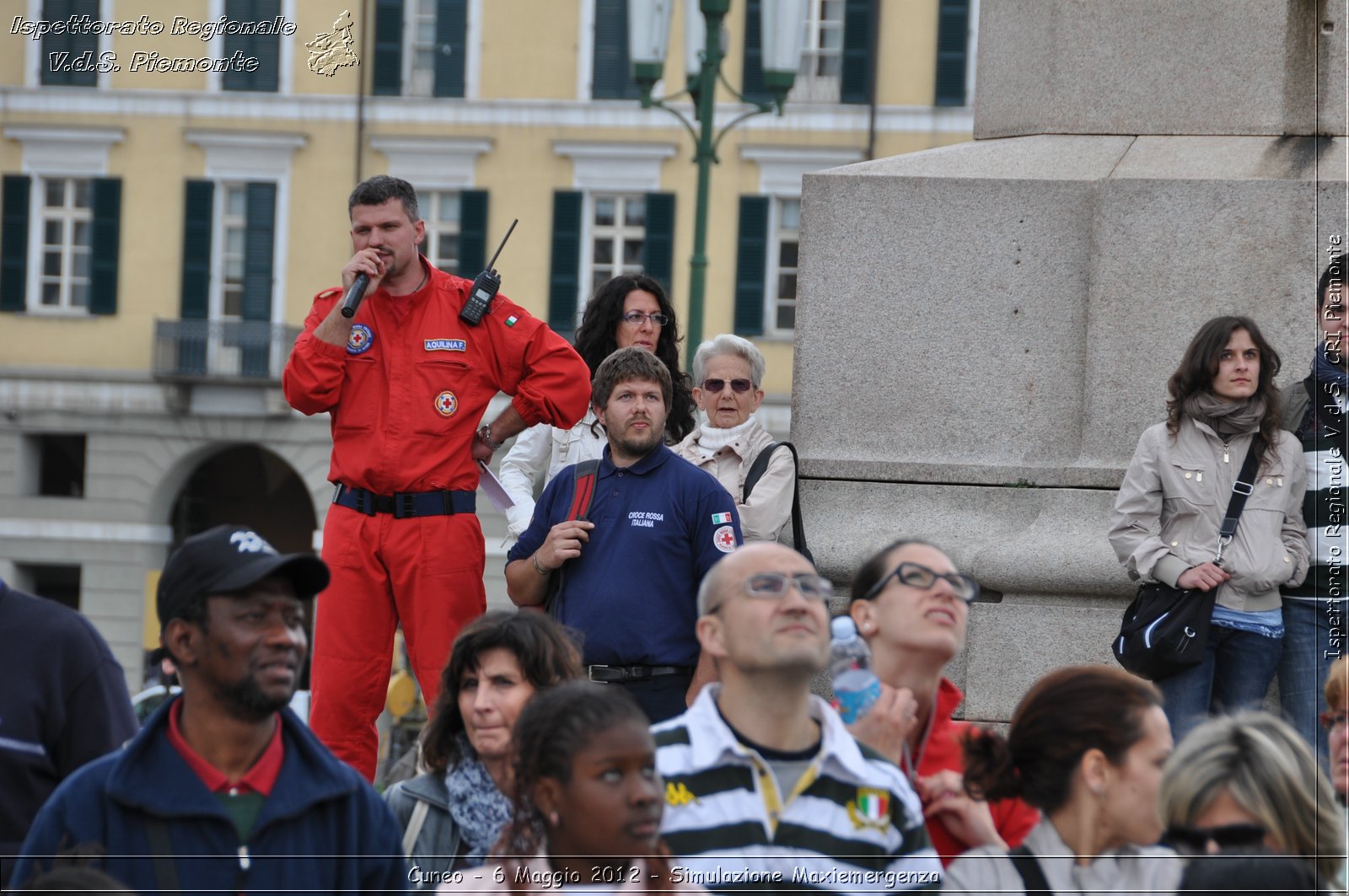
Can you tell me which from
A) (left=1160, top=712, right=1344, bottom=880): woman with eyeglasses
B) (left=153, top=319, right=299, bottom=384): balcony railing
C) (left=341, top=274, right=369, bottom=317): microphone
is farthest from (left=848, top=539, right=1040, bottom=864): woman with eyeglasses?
(left=153, top=319, right=299, bottom=384): balcony railing

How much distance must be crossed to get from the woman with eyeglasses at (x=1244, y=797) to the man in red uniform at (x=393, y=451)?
2.90 metres

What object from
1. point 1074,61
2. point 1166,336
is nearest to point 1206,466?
point 1166,336

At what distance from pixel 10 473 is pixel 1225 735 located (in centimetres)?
3029

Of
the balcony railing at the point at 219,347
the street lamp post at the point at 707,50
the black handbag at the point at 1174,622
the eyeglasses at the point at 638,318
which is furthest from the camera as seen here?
the balcony railing at the point at 219,347

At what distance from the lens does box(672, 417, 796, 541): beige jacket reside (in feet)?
21.2

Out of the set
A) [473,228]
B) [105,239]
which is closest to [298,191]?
[473,228]

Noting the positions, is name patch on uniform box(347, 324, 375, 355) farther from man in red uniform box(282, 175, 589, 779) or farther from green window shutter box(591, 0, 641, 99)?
green window shutter box(591, 0, 641, 99)

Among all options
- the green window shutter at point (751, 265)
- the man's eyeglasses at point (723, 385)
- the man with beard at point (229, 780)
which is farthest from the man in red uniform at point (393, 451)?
the green window shutter at point (751, 265)

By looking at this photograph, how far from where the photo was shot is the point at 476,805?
467cm

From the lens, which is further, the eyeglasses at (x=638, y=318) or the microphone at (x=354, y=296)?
the eyeglasses at (x=638, y=318)

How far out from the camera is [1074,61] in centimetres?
734

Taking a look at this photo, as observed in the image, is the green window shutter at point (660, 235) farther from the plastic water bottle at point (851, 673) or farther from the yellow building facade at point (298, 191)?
the plastic water bottle at point (851, 673)

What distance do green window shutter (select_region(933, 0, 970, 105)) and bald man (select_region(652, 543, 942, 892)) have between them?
87.3 ft

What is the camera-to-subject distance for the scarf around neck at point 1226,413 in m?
5.98
